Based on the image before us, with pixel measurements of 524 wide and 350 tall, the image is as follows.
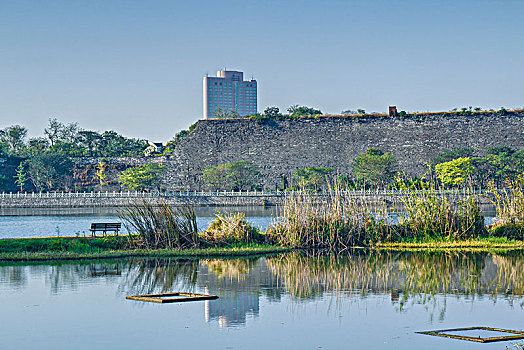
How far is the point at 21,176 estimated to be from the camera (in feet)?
A: 297

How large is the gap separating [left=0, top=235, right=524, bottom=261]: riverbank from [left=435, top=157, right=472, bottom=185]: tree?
187 feet

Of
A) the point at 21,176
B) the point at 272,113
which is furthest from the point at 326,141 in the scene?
the point at 21,176

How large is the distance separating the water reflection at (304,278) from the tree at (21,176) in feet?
237

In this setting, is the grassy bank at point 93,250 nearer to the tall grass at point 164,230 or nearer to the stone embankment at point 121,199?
the tall grass at point 164,230

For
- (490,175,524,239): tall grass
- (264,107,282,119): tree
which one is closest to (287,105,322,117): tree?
(264,107,282,119): tree

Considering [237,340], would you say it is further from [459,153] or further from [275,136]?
[275,136]

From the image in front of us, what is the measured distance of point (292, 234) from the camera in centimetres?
2542

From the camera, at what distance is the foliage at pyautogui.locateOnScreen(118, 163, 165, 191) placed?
281 feet

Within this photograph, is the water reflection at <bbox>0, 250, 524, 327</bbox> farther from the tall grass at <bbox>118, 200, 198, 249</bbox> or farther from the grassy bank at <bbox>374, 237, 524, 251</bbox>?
the tall grass at <bbox>118, 200, 198, 249</bbox>

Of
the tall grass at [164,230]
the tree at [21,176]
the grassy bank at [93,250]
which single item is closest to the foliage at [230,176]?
the tree at [21,176]

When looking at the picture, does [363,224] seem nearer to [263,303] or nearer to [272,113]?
[263,303]

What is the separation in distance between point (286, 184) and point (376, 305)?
254 feet

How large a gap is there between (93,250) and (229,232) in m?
4.19

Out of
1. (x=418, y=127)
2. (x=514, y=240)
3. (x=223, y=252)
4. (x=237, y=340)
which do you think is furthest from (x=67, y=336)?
(x=418, y=127)
